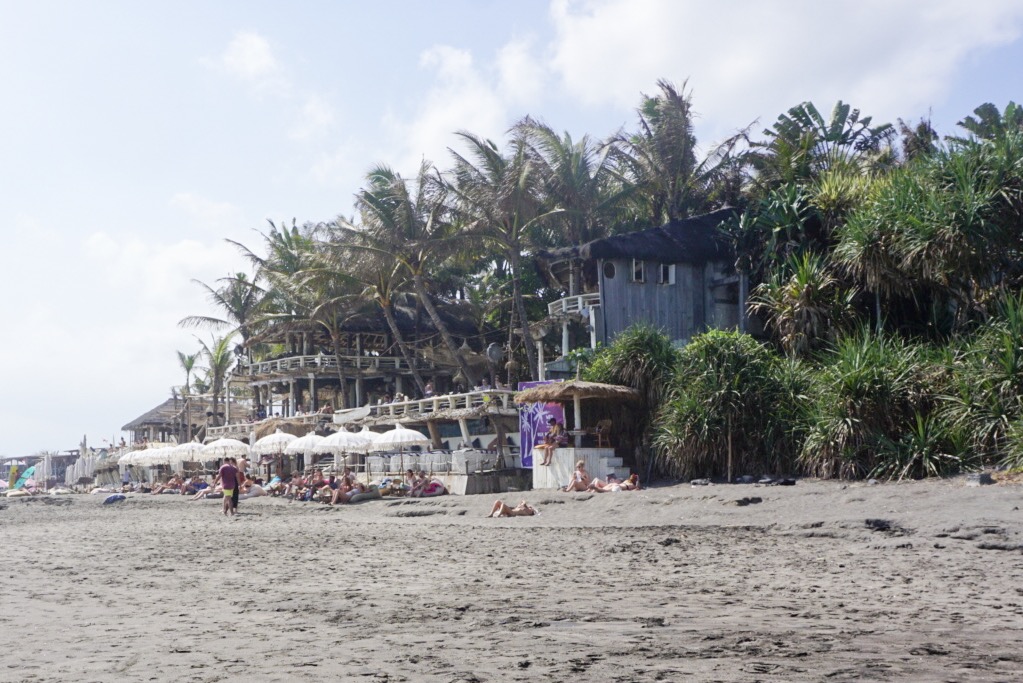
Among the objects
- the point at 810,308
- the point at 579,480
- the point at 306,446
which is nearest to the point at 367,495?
the point at 306,446

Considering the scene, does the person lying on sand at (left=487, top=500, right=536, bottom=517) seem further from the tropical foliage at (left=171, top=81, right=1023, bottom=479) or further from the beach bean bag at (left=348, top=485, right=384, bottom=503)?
the beach bean bag at (left=348, top=485, right=384, bottom=503)

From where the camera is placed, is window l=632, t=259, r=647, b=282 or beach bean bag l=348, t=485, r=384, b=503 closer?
beach bean bag l=348, t=485, r=384, b=503

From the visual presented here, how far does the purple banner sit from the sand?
27.0 feet

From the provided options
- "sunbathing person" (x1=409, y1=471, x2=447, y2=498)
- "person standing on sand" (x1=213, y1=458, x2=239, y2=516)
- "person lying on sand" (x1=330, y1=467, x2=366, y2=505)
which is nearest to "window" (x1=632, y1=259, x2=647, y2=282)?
"sunbathing person" (x1=409, y1=471, x2=447, y2=498)

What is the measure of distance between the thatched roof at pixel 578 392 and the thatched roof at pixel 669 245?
6.56 meters

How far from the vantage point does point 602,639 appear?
6.66 meters

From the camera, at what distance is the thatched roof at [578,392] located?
2298cm

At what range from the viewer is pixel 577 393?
23094 mm

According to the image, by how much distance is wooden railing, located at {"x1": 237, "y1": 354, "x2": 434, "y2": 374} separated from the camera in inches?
1793

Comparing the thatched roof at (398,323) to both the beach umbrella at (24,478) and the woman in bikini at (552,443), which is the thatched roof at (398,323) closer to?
the beach umbrella at (24,478)

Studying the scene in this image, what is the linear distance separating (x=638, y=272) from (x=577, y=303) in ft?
6.84

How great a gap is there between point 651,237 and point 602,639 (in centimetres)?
2446

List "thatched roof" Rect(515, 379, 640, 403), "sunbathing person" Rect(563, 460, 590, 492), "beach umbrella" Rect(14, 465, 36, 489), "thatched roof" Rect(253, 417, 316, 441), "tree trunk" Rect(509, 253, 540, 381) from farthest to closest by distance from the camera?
1. "beach umbrella" Rect(14, 465, 36, 489)
2. "thatched roof" Rect(253, 417, 316, 441)
3. "tree trunk" Rect(509, 253, 540, 381)
4. "thatched roof" Rect(515, 379, 640, 403)
5. "sunbathing person" Rect(563, 460, 590, 492)

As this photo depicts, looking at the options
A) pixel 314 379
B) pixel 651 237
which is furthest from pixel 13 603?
pixel 314 379
